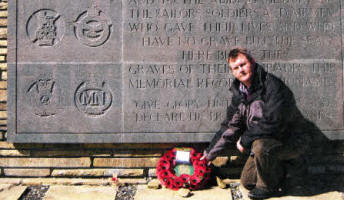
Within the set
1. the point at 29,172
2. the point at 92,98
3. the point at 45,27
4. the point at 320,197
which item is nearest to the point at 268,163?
the point at 320,197

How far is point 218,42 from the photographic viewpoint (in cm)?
442

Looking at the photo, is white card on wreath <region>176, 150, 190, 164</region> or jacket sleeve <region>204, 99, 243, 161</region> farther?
white card on wreath <region>176, 150, 190, 164</region>

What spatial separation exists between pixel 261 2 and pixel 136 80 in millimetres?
1680

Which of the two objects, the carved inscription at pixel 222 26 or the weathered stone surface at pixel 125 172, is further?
the weathered stone surface at pixel 125 172

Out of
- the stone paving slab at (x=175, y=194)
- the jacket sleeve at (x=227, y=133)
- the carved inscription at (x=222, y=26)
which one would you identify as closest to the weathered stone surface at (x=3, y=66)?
the carved inscription at (x=222, y=26)

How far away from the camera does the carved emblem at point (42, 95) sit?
4.43 meters

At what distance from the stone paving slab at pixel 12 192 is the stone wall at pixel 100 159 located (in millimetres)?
242

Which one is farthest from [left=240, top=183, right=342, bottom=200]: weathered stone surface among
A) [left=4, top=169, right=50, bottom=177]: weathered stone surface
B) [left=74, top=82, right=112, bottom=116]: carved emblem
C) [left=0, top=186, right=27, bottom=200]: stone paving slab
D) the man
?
[left=0, top=186, right=27, bottom=200]: stone paving slab

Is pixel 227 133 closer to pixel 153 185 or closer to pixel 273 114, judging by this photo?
A: pixel 273 114

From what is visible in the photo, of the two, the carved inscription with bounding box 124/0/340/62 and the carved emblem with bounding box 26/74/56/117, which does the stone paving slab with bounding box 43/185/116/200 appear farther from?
the carved inscription with bounding box 124/0/340/62

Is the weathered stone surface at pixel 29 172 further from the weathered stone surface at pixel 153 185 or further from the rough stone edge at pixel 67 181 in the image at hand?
the weathered stone surface at pixel 153 185

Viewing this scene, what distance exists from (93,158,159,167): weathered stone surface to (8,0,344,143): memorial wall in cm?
26

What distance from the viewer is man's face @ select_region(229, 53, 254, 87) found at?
12.6 feet

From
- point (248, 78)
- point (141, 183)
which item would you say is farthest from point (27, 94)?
point (248, 78)
